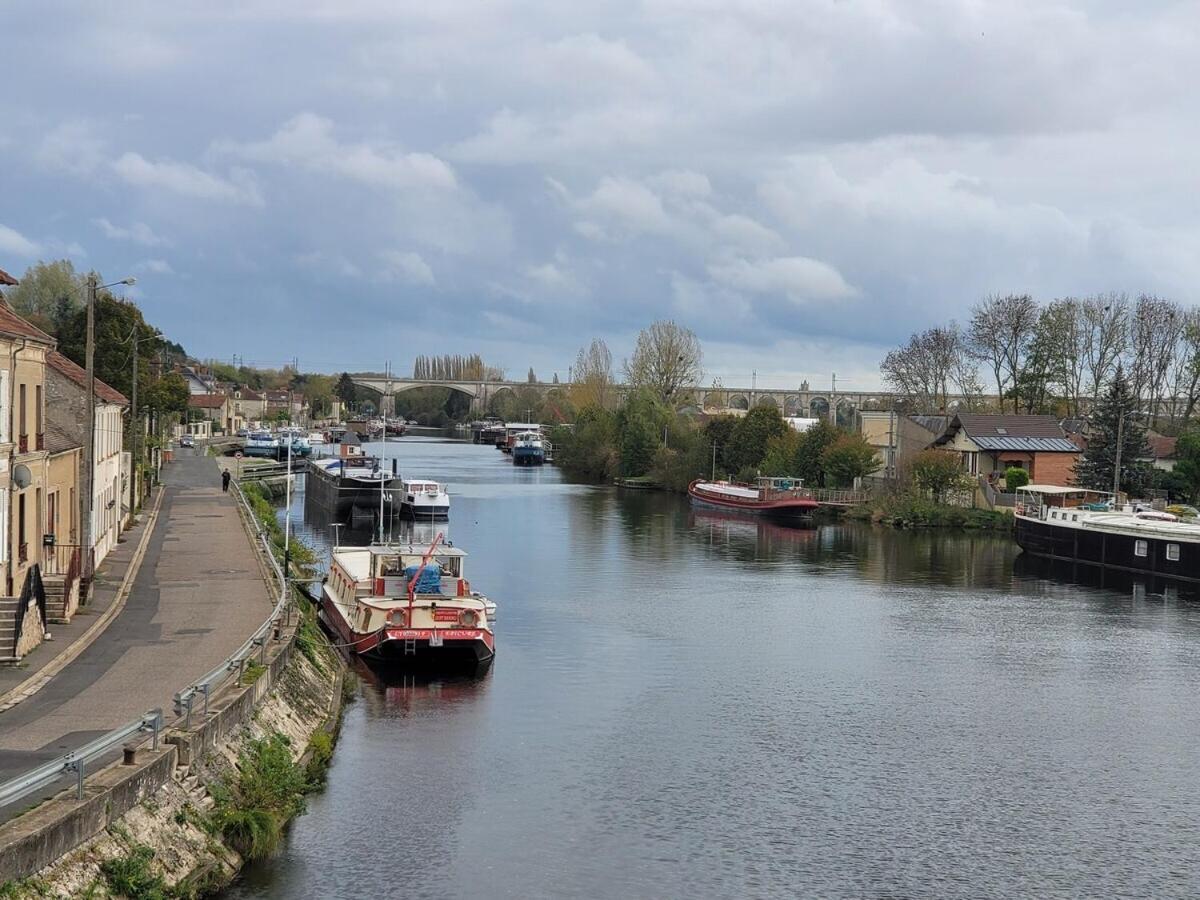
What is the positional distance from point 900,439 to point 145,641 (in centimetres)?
7412

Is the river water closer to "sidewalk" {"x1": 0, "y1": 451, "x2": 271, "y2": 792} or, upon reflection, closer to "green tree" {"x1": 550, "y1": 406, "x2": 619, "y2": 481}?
"sidewalk" {"x1": 0, "y1": 451, "x2": 271, "y2": 792}

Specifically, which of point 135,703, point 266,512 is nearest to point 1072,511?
point 266,512

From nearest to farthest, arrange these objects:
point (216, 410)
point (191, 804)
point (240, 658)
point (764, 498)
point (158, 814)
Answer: point (158, 814) < point (191, 804) < point (240, 658) < point (764, 498) < point (216, 410)

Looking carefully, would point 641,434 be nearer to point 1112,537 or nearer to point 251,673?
point 1112,537

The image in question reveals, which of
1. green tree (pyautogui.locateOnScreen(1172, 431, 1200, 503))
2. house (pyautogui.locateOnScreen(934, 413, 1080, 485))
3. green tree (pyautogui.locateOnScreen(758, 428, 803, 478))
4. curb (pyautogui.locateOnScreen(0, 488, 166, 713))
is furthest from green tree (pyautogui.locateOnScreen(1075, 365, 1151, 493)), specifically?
curb (pyautogui.locateOnScreen(0, 488, 166, 713))

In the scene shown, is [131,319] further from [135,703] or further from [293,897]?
[293,897]

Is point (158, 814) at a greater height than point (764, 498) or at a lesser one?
lesser

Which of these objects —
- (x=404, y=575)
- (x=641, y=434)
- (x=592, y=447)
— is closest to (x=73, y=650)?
(x=404, y=575)

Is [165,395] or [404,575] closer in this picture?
[404,575]

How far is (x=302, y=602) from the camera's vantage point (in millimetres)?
38969

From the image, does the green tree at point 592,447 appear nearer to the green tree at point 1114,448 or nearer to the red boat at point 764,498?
the red boat at point 764,498

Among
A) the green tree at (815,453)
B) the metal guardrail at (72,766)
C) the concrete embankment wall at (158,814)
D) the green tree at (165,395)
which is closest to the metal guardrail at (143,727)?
the metal guardrail at (72,766)

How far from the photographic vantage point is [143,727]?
18031mm

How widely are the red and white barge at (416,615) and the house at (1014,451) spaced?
2145 inches
